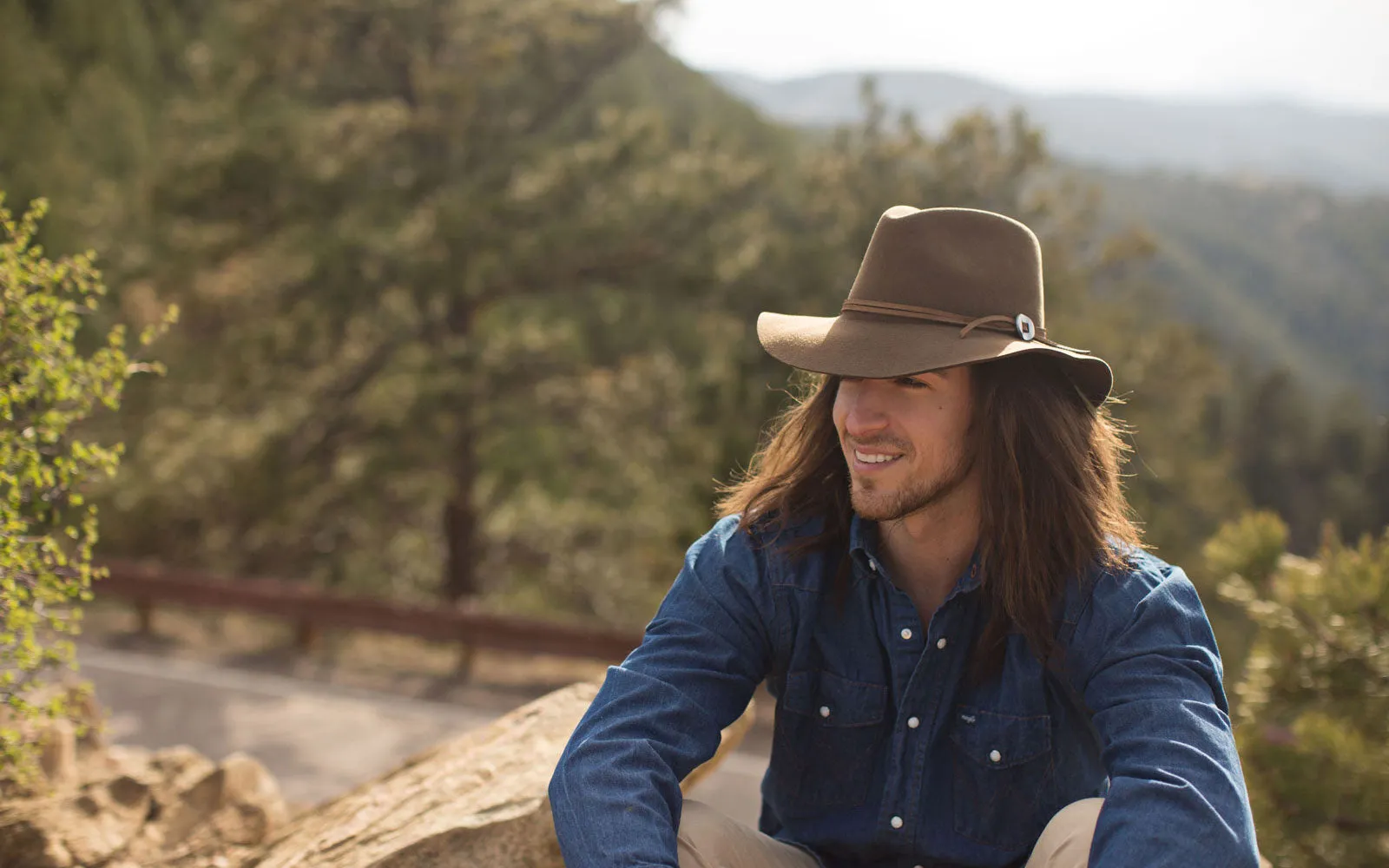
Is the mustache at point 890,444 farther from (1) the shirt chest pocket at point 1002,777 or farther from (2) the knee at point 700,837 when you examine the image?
(2) the knee at point 700,837

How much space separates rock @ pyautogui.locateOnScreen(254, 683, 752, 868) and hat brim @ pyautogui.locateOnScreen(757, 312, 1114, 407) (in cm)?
117

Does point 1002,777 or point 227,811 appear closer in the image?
→ point 1002,777

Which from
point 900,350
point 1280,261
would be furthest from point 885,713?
point 1280,261

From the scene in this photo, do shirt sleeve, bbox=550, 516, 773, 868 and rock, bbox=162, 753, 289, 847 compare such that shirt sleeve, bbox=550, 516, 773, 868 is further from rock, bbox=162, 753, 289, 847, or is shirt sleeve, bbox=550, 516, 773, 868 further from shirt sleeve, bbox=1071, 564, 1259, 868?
rock, bbox=162, 753, 289, 847

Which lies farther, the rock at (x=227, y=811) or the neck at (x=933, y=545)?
the rock at (x=227, y=811)

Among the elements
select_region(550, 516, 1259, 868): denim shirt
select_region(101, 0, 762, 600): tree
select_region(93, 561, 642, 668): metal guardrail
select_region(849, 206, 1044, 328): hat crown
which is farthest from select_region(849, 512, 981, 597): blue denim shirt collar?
select_region(101, 0, 762, 600): tree

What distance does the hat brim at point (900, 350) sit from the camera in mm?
1990

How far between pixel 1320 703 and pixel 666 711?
2114 mm

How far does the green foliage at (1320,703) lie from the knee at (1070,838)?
131 centimetres

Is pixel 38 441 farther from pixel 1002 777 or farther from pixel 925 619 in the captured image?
pixel 1002 777

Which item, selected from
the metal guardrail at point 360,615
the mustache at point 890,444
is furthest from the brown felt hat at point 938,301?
the metal guardrail at point 360,615

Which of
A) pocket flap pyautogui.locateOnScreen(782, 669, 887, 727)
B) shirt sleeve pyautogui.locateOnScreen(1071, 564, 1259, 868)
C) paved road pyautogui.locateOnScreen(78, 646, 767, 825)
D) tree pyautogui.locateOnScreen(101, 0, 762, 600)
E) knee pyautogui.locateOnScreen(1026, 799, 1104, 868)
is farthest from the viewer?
tree pyautogui.locateOnScreen(101, 0, 762, 600)

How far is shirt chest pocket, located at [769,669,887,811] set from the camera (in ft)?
7.11

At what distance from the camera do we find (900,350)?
6.65 feet
